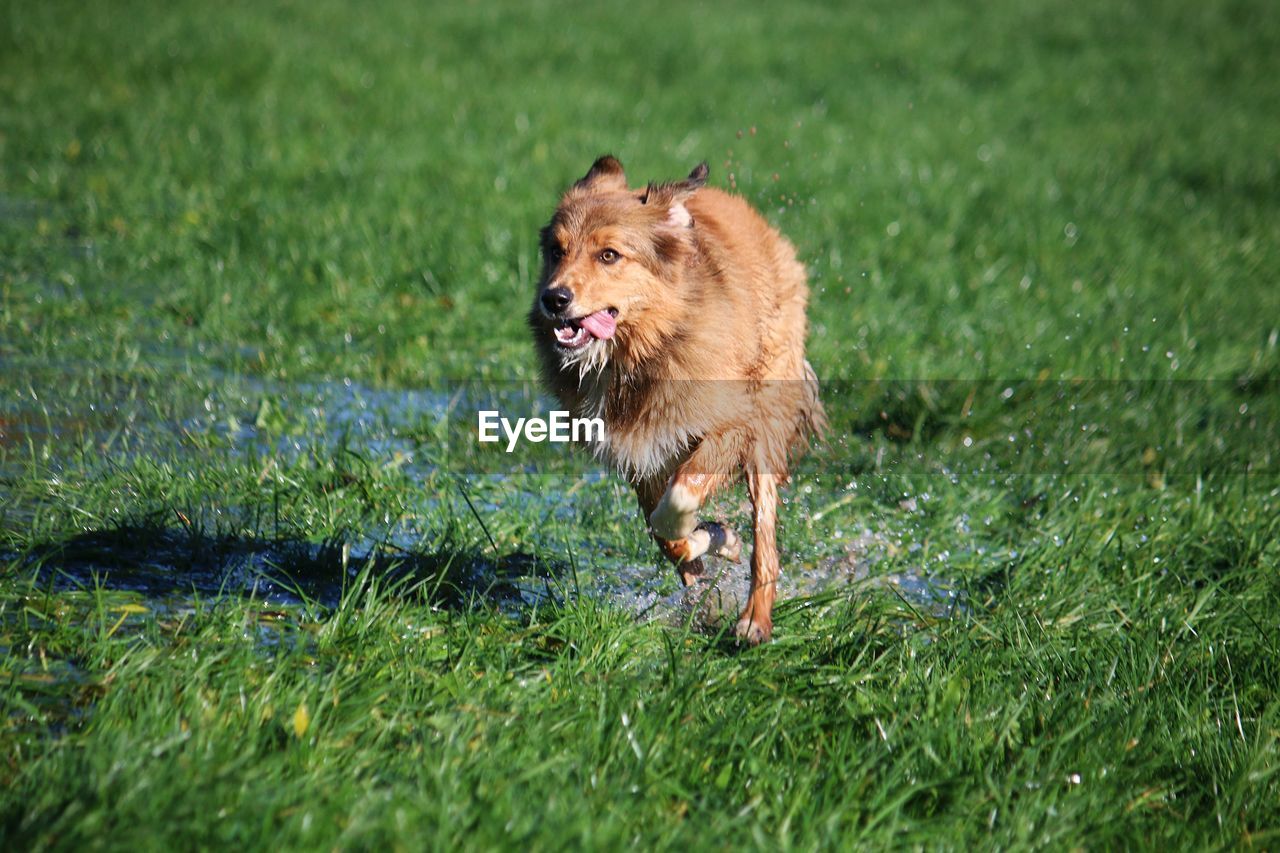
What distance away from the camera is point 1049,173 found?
35.1ft

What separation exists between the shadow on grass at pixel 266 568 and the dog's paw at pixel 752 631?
0.57m

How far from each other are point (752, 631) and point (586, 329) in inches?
40.8

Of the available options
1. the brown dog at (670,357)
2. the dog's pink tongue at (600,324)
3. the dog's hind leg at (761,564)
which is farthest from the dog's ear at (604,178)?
the dog's hind leg at (761,564)

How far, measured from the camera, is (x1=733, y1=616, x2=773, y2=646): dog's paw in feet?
12.0

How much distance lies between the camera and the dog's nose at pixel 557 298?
12.2 ft

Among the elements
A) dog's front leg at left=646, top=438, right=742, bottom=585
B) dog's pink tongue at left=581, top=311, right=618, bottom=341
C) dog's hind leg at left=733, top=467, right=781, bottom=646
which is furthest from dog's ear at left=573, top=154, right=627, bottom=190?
dog's hind leg at left=733, top=467, right=781, bottom=646

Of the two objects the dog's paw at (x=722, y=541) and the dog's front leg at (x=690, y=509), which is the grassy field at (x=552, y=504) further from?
the dog's paw at (x=722, y=541)

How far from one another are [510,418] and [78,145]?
5315 mm

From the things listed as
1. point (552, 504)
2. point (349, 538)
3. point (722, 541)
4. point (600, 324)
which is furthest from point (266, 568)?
point (722, 541)

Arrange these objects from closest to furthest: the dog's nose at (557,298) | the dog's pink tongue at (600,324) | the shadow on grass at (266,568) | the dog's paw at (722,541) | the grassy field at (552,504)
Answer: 1. the grassy field at (552,504)
2. the shadow on grass at (266,568)
3. the dog's nose at (557,298)
4. the dog's pink tongue at (600,324)
5. the dog's paw at (722,541)

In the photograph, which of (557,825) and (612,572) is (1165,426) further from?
(557,825)

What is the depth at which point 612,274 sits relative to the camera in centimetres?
386

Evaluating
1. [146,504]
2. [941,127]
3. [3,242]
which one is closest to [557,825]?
[146,504]

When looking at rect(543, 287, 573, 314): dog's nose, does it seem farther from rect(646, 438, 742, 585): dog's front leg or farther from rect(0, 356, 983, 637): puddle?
rect(0, 356, 983, 637): puddle
